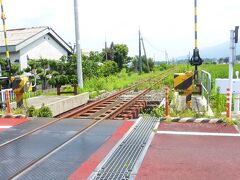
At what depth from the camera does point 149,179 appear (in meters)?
4.53

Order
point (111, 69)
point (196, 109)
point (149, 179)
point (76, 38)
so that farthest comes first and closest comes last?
point (111, 69)
point (76, 38)
point (196, 109)
point (149, 179)

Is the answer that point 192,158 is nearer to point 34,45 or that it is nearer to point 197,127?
point 197,127

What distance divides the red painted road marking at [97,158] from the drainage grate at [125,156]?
4.5 inches

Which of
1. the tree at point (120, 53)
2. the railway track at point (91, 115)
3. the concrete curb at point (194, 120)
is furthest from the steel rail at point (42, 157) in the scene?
the tree at point (120, 53)

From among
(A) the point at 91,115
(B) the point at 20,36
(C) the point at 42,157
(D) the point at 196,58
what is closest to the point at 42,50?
(B) the point at 20,36

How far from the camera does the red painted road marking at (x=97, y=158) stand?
473 cm

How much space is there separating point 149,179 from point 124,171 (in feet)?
1.69

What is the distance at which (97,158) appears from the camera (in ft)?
17.9

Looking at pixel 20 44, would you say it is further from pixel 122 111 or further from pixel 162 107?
pixel 162 107

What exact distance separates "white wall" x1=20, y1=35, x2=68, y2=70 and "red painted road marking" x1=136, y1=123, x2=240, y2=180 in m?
19.4

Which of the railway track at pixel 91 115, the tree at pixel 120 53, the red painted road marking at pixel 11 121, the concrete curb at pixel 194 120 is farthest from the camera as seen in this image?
the tree at pixel 120 53

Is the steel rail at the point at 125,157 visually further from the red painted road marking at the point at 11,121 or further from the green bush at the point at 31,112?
the green bush at the point at 31,112

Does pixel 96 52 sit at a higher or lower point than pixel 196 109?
higher

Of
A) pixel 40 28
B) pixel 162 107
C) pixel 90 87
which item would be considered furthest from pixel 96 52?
pixel 162 107
